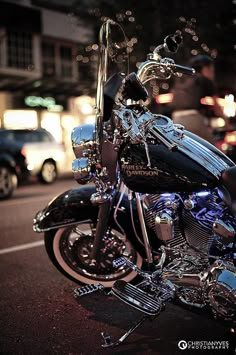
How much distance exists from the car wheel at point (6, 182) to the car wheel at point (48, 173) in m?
2.96

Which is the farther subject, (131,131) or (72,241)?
(72,241)

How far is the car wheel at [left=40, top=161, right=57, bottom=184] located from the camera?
13320mm

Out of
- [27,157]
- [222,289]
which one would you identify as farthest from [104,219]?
[27,157]

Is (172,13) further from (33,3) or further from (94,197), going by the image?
(94,197)

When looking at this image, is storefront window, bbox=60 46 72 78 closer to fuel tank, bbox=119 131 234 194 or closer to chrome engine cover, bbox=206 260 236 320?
fuel tank, bbox=119 131 234 194

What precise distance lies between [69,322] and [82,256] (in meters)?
0.58

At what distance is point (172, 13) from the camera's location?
14.7 meters

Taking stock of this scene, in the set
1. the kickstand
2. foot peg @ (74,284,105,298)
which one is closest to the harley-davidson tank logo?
the kickstand

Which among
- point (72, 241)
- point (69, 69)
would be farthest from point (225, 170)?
point (69, 69)

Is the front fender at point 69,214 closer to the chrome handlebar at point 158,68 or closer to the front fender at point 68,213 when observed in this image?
the front fender at point 68,213

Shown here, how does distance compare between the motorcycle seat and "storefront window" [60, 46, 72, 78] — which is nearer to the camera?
the motorcycle seat

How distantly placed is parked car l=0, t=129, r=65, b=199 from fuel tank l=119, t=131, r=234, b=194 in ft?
24.6

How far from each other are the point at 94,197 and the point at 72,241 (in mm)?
774

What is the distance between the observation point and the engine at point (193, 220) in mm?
2652
